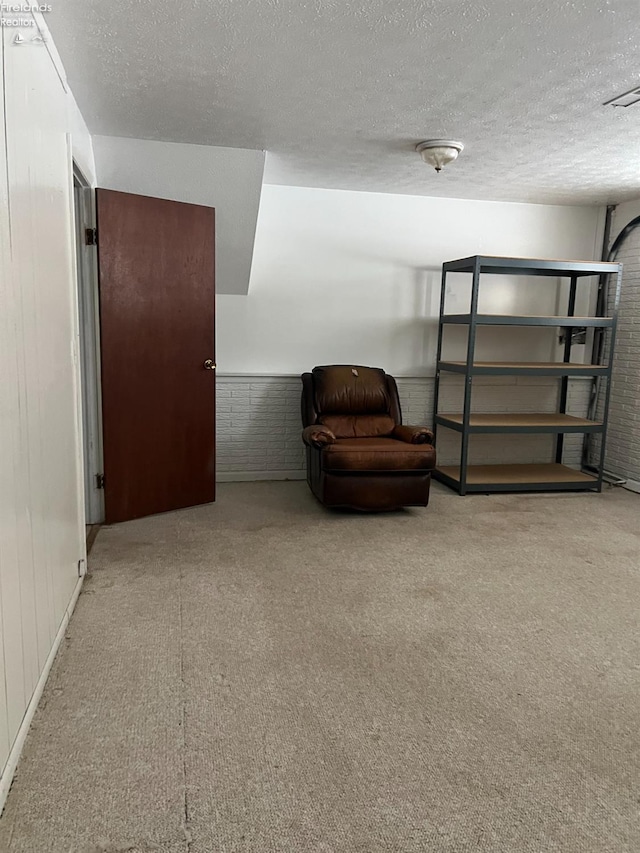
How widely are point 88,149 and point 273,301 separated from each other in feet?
5.80

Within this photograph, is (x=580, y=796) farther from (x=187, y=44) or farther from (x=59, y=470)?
(x=187, y=44)

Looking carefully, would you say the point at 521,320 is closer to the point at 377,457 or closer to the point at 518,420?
the point at 518,420

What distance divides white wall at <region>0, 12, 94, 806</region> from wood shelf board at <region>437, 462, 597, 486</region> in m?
3.14

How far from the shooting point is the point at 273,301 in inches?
196

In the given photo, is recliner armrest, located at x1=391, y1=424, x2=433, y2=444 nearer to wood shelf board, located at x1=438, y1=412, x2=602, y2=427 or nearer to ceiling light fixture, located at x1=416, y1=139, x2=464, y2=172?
wood shelf board, located at x1=438, y1=412, x2=602, y2=427

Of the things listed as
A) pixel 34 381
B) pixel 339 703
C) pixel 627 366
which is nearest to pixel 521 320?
pixel 627 366

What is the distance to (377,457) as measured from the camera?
4035mm

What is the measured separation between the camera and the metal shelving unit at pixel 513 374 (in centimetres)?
464

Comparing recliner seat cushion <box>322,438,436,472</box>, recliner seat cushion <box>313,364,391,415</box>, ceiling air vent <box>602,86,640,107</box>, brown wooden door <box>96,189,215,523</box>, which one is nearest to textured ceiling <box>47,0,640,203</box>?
ceiling air vent <box>602,86,640,107</box>

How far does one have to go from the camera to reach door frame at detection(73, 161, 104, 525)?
3.59m

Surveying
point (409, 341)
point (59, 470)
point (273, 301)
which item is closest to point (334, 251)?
point (273, 301)

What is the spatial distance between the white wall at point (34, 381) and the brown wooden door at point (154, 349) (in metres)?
0.91

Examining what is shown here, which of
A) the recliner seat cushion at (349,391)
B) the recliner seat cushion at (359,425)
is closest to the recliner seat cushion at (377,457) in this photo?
the recliner seat cushion at (359,425)

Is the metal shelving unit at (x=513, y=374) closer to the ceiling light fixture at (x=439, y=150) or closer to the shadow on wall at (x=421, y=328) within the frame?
the shadow on wall at (x=421, y=328)
